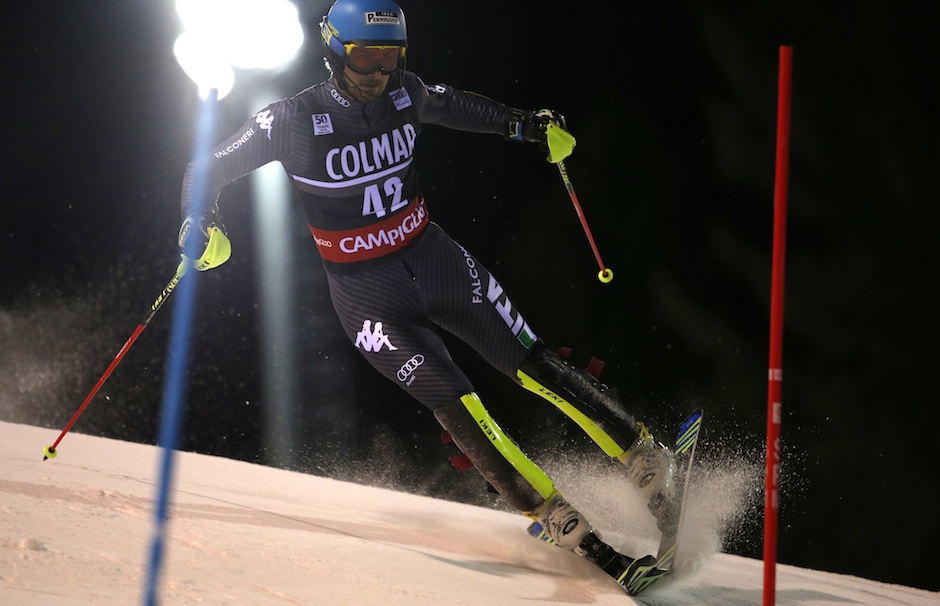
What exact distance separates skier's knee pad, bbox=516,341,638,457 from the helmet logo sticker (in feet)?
3.58

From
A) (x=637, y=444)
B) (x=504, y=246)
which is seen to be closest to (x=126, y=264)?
(x=504, y=246)

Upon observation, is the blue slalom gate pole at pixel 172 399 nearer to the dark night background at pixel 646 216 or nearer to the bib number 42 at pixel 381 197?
the dark night background at pixel 646 216

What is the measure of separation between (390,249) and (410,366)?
1.31 ft

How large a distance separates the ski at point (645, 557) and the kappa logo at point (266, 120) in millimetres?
Result: 1404

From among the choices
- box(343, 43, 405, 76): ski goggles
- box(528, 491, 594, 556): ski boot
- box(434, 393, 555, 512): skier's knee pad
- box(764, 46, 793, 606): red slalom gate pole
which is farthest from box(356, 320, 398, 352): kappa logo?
box(764, 46, 793, 606): red slalom gate pole

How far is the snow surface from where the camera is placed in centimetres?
153

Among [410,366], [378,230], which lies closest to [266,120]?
[378,230]

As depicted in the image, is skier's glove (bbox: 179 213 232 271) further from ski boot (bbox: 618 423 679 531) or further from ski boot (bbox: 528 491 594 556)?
ski boot (bbox: 618 423 679 531)

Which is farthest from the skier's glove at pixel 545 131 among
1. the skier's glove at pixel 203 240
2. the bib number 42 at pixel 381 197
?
the skier's glove at pixel 203 240

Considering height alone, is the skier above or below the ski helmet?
below

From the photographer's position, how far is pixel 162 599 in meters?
1.41

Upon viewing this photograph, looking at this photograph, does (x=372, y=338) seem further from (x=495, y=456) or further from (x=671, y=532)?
(x=671, y=532)

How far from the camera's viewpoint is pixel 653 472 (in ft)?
8.16

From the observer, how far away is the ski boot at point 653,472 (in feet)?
7.95
